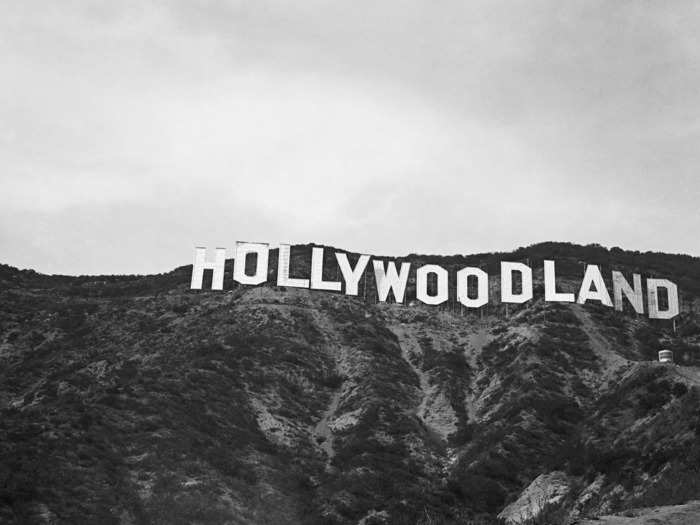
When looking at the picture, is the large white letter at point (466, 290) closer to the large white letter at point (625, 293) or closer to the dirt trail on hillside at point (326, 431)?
the large white letter at point (625, 293)

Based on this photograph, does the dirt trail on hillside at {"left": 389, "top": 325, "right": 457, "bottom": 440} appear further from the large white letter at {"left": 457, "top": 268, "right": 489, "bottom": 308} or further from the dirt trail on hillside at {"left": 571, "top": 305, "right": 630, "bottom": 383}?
the dirt trail on hillside at {"left": 571, "top": 305, "right": 630, "bottom": 383}

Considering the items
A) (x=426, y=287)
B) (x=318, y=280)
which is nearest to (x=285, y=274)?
(x=318, y=280)

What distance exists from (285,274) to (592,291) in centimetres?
3426

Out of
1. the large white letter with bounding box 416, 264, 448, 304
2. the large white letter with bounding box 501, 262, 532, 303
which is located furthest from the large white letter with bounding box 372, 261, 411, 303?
the large white letter with bounding box 501, 262, 532, 303

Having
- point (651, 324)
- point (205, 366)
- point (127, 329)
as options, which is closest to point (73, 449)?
point (205, 366)

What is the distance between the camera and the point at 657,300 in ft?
308

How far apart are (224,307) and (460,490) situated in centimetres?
A: 4114

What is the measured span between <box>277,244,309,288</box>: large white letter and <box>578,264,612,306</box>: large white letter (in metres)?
30.2

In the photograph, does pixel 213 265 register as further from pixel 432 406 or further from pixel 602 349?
pixel 602 349

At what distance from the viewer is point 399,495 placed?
186 ft

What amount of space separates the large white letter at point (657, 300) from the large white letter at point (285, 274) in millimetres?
38050

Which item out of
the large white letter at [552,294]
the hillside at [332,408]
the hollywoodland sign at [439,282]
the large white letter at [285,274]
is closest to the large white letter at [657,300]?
the hollywoodland sign at [439,282]

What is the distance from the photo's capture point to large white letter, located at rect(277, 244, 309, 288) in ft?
294

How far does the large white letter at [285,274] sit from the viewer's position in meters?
89.8
